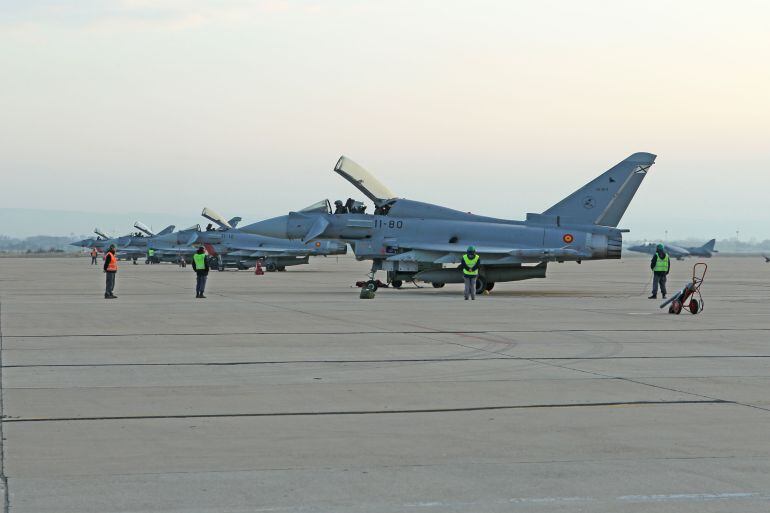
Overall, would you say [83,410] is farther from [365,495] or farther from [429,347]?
[429,347]

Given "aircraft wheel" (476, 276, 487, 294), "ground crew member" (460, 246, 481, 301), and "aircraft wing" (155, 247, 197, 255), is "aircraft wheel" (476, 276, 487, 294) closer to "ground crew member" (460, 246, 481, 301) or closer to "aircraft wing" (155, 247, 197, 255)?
"ground crew member" (460, 246, 481, 301)

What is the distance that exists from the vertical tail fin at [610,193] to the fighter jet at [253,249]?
83.9 ft

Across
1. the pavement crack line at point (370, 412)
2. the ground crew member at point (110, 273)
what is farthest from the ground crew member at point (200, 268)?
the pavement crack line at point (370, 412)

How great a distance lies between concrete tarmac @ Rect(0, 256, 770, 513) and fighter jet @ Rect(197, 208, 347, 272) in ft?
129

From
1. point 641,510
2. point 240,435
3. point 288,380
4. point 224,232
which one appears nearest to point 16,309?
point 288,380

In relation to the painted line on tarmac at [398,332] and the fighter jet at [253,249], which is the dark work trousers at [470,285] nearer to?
the painted line on tarmac at [398,332]

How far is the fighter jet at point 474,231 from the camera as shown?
101 feet

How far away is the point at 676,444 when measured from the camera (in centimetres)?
768

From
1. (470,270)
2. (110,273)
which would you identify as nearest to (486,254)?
(470,270)

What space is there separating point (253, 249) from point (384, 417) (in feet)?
167

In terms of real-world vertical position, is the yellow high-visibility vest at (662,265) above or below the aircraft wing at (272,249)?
below

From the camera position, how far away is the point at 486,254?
100 feet

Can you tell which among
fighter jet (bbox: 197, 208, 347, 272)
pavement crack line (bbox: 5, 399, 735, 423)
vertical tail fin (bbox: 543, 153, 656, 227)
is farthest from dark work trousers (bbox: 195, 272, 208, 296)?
fighter jet (bbox: 197, 208, 347, 272)

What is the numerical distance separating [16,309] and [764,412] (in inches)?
724
